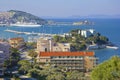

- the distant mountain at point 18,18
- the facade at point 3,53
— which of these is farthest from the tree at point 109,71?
the distant mountain at point 18,18

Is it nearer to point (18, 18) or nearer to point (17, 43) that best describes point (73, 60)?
point (17, 43)

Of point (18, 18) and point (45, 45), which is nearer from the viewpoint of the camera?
point (45, 45)

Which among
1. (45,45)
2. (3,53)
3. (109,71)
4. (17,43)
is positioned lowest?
(17,43)

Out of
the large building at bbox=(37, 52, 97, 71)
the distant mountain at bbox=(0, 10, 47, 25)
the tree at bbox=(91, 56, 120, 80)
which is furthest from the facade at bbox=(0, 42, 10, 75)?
the distant mountain at bbox=(0, 10, 47, 25)

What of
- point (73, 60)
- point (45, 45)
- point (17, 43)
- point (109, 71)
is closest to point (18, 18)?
point (17, 43)

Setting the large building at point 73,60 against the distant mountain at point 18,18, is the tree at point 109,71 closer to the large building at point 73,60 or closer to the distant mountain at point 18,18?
the large building at point 73,60

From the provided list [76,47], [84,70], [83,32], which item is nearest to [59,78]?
[84,70]
